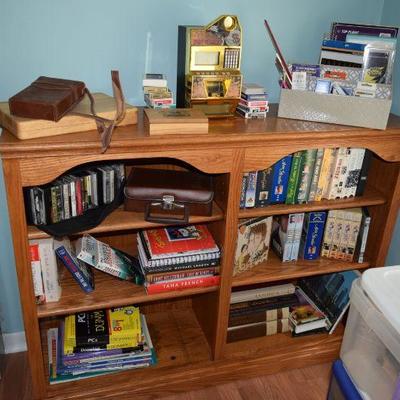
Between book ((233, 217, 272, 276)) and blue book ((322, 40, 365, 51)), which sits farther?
book ((233, 217, 272, 276))

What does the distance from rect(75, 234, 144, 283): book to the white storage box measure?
0.78 metres

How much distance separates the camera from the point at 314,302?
6.64 ft

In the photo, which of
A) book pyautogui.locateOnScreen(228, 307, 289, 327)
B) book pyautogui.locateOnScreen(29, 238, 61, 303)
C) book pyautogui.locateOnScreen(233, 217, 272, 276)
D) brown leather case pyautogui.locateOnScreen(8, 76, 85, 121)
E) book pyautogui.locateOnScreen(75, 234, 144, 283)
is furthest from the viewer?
book pyautogui.locateOnScreen(228, 307, 289, 327)

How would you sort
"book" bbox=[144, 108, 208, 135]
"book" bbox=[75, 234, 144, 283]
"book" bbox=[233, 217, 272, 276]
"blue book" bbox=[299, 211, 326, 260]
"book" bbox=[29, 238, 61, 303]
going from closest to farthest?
"book" bbox=[144, 108, 208, 135]
"book" bbox=[29, 238, 61, 303]
"book" bbox=[75, 234, 144, 283]
"book" bbox=[233, 217, 272, 276]
"blue book" bbox=[299, 211, 326, 260]

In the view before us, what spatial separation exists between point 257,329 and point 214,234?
50cm

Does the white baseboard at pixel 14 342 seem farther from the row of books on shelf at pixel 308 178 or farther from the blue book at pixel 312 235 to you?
the blue book at pixel 312 235

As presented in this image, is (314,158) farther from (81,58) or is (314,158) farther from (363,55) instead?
(81,58)

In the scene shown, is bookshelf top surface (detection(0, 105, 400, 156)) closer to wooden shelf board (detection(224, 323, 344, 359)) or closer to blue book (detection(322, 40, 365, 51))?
blue book (detection(322, 40, 365, 51))

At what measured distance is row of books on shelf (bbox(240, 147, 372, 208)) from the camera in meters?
1.59

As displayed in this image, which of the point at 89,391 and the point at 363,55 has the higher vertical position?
the point at 363,55

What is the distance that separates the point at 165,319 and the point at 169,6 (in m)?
1.31

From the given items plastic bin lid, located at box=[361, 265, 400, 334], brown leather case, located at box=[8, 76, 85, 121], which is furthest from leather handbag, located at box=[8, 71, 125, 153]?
plastic bin lid, located at box=[361, 265, 400, 334]

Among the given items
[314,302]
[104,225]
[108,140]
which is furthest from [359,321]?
[108,140]

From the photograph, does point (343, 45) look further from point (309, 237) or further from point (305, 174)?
point (309, 237)
